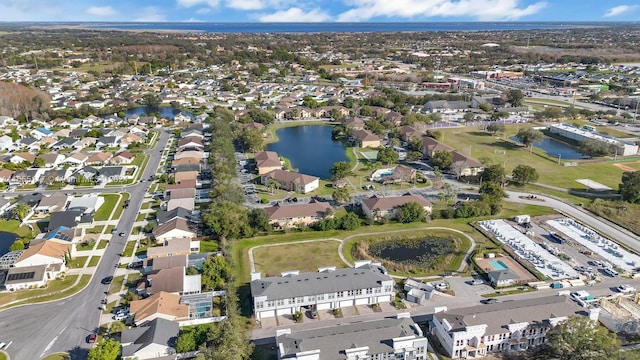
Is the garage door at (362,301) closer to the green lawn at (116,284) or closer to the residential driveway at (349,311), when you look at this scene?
the residential driveway at (349,311)

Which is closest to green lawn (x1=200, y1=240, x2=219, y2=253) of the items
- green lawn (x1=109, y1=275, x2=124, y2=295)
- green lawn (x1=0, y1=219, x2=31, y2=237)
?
green lawn (x1=109, y1=275, x2=124, y2=295)

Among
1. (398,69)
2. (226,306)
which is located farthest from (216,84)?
(226,306)

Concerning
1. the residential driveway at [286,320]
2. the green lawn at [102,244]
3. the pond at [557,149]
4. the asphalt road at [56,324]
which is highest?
the pond at [557,149]

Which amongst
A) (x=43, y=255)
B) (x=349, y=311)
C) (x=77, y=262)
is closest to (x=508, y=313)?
(x=349, y=311)

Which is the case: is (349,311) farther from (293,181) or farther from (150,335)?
(293,181)

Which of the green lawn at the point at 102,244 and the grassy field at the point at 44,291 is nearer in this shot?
the grassy field at the point at 44,291

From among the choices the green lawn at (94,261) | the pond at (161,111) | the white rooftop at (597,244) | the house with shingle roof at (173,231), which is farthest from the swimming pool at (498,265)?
the pond at (161,111)

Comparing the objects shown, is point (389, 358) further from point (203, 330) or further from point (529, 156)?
point (529, 156)
